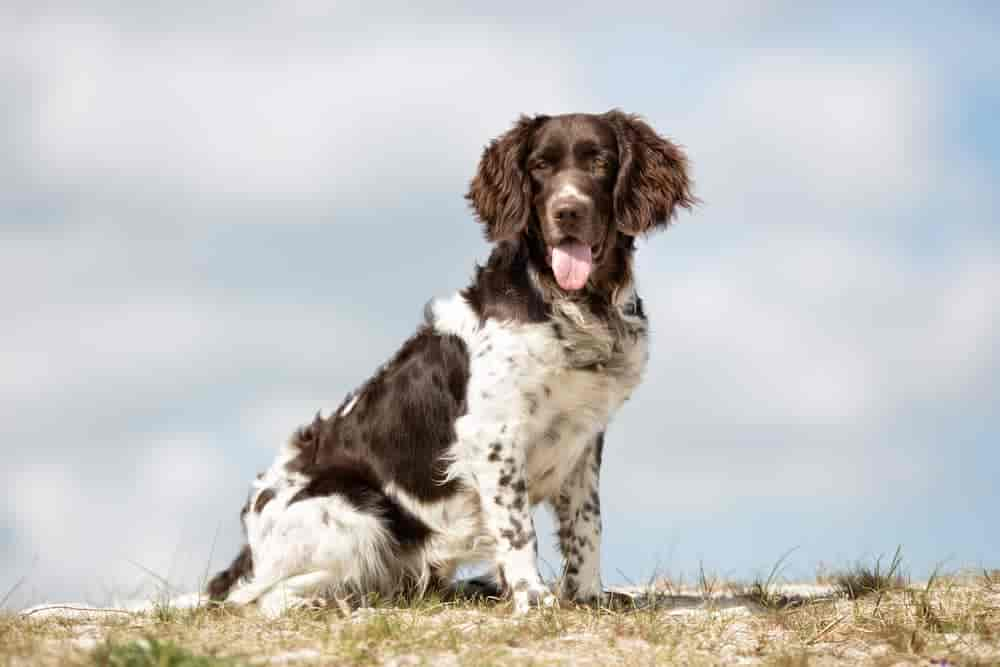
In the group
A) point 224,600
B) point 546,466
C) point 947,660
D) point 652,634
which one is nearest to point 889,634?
point 947,660

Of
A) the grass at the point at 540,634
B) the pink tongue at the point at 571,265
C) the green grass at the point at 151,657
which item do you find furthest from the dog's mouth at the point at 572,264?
the green grass at the point at 151,657

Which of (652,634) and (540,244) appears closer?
(652,634)

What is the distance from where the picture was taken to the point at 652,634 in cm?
527

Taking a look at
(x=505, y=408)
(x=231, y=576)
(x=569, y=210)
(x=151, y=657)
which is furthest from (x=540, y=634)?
(x=231, y=576)

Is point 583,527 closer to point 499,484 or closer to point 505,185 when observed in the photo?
point 499,484

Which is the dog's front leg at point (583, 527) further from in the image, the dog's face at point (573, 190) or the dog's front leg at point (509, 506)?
the dog's face at point (573, 190)

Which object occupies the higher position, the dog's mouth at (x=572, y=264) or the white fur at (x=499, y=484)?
the dog's mouth at (x=572, y=264)

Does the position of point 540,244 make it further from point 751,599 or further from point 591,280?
point 751,599

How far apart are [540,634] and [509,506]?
109 centimetres

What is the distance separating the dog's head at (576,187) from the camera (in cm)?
611

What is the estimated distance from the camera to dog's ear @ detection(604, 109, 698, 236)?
6363 millimetres

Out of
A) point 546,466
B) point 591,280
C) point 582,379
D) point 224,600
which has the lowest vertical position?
point 224,600

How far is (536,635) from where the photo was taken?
515 cm

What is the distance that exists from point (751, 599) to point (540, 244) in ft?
8.18
